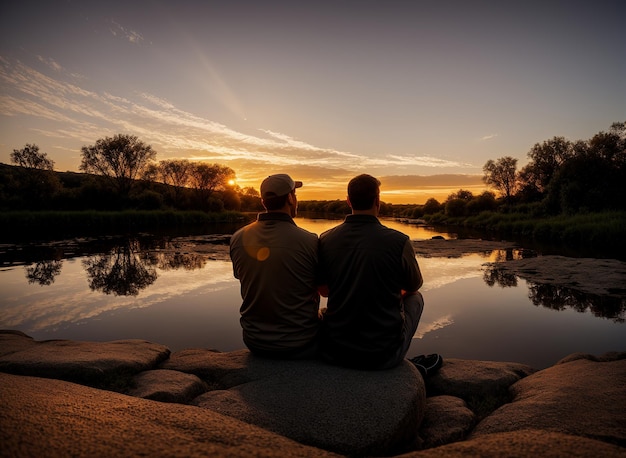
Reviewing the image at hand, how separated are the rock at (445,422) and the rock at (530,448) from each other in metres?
0.98

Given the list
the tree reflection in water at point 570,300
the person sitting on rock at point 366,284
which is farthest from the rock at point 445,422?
the tree reflection in water at point 570,300

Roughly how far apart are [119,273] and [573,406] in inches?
551

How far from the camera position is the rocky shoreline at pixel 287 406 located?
6.92 feet

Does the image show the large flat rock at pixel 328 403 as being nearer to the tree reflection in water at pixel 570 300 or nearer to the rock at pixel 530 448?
the rock at pixel 530 448

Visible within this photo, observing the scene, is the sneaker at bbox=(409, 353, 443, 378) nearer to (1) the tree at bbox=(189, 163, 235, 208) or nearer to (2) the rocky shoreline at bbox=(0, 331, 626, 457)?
(2) the rocky shoreline at bbox=(0, 331, 626, 457)

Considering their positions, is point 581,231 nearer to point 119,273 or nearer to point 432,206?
point 119,273

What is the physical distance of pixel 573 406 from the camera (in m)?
3.12

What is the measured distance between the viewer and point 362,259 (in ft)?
11.6

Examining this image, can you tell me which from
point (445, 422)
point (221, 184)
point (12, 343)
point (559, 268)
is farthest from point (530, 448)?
point (221, 184)

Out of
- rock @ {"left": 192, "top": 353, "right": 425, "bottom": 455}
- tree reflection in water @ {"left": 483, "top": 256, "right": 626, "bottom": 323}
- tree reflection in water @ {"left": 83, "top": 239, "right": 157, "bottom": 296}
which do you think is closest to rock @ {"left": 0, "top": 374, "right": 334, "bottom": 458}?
rock @ {"left": 192, "top": 353, "right": 425, "bottom": 455}

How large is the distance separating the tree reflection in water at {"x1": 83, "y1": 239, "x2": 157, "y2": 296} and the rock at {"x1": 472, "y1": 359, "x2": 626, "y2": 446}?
988 centimetres

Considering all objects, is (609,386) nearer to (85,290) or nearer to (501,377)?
(501,377)

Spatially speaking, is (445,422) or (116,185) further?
(116,185)

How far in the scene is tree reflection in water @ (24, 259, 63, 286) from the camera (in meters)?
11.8
